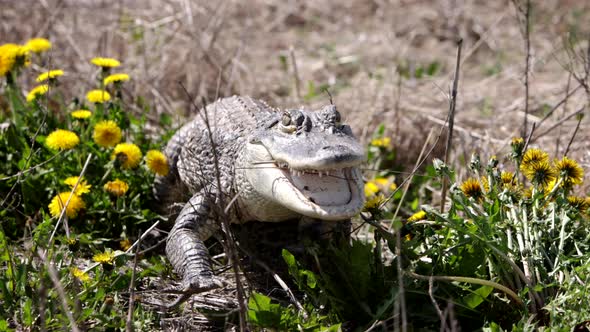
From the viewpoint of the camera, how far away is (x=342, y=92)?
5969 millimetres

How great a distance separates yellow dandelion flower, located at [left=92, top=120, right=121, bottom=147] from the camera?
3.42 meters

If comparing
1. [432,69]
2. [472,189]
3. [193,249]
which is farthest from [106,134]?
[432,69]

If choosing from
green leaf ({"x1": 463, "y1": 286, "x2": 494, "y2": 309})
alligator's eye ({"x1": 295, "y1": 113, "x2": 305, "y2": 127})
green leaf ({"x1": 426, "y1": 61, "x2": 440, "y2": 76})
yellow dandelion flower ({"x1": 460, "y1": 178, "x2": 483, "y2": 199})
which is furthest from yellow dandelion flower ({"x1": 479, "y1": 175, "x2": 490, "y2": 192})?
green leaf ({"x1": 426, "y1": 61, "x2": 440, "y2": 76})

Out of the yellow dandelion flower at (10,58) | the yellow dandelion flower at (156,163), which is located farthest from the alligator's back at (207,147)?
the yellow dandelion flower at (10,58)

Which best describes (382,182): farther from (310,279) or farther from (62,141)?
(62,141)

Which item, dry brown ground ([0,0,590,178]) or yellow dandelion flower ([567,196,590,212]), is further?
dry brown ground ([0,0,590,178])

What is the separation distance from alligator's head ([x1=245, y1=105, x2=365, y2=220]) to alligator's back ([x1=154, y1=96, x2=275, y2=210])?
0.26m

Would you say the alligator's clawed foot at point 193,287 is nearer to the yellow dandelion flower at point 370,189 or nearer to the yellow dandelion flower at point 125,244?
the yellow dandelion flower at point 125,244

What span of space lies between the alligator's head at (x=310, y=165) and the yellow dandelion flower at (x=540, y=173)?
693 millimetres

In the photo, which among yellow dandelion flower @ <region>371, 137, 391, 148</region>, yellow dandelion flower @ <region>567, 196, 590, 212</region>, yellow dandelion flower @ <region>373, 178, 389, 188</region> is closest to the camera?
yellow dandelion flower @ <region>567, 196, 590, 212</region>

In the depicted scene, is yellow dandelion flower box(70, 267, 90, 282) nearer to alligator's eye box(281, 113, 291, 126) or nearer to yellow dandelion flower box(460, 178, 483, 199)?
alligator's eye box(281, 113, 291, 126)

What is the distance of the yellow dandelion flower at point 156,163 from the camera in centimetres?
349

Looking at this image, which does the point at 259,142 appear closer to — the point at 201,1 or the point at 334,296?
the point at 334,296

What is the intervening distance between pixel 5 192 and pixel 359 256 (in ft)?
6.15
